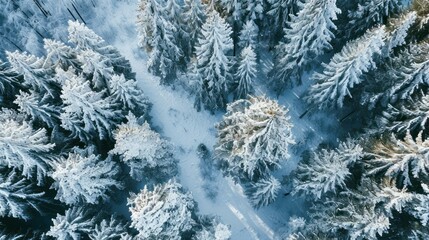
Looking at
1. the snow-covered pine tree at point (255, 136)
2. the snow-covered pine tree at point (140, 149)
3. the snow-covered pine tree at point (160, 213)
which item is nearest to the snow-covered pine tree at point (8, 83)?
the snow-covered pine tree at point (140, 149)

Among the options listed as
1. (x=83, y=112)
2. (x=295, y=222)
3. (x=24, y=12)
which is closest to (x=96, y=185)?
(x=83, y=112)

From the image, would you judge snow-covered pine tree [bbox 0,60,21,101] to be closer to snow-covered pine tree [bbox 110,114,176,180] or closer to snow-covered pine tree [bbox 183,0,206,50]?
snow-covered pine tree [bbox 110,114,176,180]

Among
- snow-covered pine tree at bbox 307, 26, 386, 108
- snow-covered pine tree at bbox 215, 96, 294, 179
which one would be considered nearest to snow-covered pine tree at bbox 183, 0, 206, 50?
snow-covered pine tree at bbox 215, 96, 294, 179

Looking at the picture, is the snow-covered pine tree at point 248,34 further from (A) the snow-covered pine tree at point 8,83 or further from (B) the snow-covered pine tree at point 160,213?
(A) the snow-covered pine tree at point 8,83

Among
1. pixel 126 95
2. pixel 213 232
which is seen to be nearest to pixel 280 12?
pixel 126 95

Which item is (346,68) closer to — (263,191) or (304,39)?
(304,39)

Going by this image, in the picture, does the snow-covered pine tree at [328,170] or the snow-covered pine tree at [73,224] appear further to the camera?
the snow-covered pine tree at [328,170]
